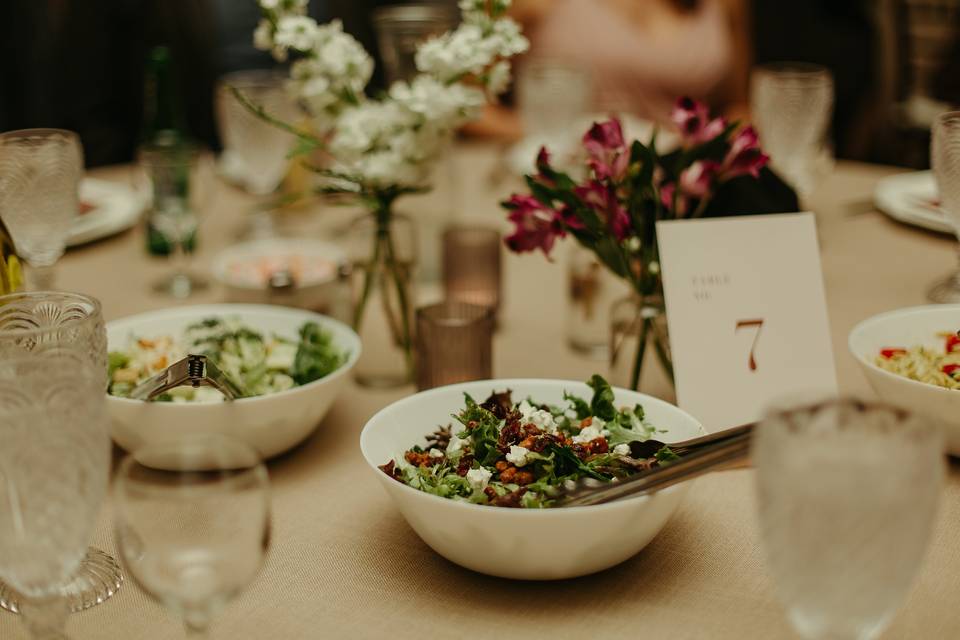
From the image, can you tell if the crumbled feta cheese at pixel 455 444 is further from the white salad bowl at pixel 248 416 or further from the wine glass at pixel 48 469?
the wine glass at pixel 48 469

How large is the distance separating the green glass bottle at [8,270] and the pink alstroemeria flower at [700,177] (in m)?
Answer: 0.78

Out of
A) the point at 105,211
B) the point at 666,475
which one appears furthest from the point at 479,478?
the point at 105,211

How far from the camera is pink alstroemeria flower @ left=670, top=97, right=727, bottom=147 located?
1.25m

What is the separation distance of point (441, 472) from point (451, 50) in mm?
569

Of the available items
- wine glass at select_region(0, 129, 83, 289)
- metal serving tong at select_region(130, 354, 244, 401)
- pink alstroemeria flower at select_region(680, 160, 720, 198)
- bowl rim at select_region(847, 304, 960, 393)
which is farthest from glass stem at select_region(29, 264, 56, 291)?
bowl rim at select_region(847, 304, 960, 393)

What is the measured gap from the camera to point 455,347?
1.21 metres

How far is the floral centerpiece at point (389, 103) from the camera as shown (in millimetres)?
1277

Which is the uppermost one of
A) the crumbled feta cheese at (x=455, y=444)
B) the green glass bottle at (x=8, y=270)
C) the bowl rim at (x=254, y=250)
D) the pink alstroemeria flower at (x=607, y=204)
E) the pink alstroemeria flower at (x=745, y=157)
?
the pink alstroemeria flower at (x=745, y=157)

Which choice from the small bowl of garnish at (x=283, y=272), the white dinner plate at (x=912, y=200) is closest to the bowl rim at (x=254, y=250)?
the small bowl of garnish at (x=283, y=272)

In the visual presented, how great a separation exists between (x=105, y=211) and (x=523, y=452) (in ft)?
4.29

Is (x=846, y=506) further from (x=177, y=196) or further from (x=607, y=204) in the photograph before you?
(x=177, y=196)

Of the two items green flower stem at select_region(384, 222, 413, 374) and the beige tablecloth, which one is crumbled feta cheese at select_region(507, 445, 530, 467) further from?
green flower stem at select_region(384, 222, 413, 374)

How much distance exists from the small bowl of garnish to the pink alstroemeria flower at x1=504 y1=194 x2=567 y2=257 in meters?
0.32

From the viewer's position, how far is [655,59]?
10.5 feet
